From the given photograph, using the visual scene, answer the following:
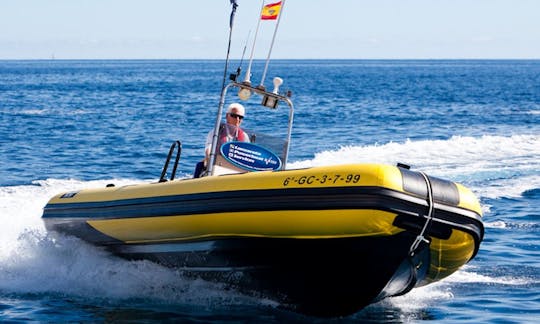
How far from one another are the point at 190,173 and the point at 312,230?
846 centimetres

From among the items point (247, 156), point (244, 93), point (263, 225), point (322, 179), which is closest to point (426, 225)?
point (322, 179)

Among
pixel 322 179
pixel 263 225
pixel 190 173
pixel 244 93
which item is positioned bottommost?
pixel 190 173

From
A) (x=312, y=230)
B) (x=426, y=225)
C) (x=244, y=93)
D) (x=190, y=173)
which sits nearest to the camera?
(x=426, y=225)

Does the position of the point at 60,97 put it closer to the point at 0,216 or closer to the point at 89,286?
the point at 0,216

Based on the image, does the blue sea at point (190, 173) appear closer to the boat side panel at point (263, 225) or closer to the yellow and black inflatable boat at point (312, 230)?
the yellow and black inflatable boat at point (312, 230)

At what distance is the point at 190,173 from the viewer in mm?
14688

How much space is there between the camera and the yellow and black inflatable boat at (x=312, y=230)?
6203 millimetres

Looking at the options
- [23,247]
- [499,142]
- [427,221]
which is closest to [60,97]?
[499,142]

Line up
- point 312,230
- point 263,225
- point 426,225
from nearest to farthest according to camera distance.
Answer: point 426,225
point 312,230
point 263,225

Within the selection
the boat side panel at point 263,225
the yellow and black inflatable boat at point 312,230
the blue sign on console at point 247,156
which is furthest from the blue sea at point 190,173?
the blue sign on console at point 247,156

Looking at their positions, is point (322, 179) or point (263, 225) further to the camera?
point (263, 225)

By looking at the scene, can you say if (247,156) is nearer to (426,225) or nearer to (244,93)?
(244,93)
